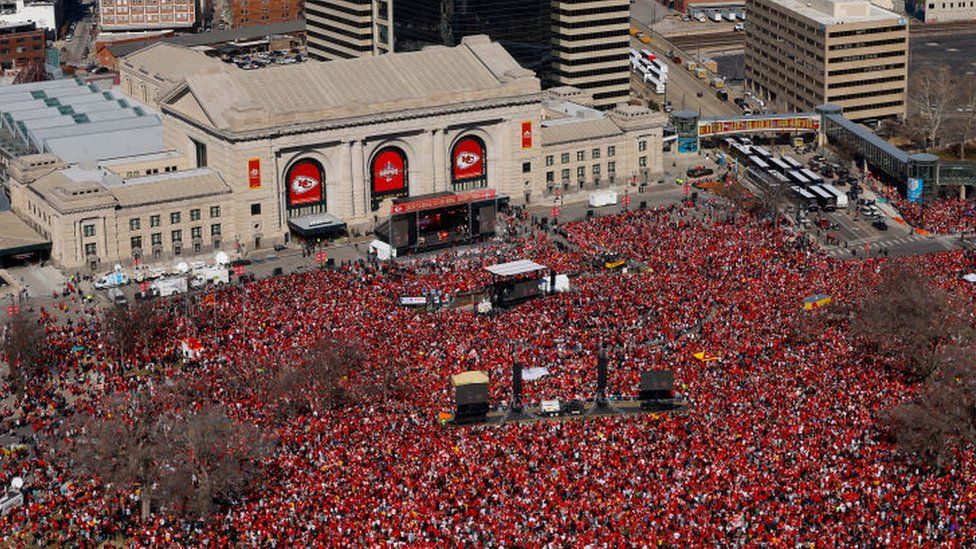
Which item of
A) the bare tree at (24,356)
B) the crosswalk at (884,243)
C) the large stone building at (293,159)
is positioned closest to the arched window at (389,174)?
the large stone building at (293,159)

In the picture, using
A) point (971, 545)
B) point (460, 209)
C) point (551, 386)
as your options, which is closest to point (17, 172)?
point (460, 209)

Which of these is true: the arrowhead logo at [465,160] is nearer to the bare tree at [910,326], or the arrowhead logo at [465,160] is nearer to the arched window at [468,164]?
the arched window at [468,164]

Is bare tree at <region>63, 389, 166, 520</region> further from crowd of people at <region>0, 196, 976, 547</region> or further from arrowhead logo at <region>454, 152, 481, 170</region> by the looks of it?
arrowhead logo at <region>454, 152, 481, 170</region>

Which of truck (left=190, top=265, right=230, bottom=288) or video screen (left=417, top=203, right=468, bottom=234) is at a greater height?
video screen (left=417, top=203, right=468, bottom=234)

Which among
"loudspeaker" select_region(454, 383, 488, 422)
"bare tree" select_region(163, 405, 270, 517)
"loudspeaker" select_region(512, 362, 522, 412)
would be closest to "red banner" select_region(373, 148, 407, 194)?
"loudspeaker" select_region(512, 362, 522, 412)

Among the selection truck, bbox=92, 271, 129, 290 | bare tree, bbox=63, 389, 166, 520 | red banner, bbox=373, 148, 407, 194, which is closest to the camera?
bare tree, bbox=63, 389, 166, 520

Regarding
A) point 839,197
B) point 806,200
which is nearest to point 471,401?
point 806,200

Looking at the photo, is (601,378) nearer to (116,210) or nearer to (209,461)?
(209,461)
